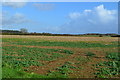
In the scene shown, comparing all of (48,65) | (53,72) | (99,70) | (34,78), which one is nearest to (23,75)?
(34,78)

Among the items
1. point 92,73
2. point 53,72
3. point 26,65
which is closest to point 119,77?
point 92,73

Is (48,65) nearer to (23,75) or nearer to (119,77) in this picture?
(23,75)

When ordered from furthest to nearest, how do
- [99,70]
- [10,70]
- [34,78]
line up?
1. [99,70]
2. [10,70]
3. [34,78]

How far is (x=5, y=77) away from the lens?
1085cm

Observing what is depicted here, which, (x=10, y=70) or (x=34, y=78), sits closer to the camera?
(x=34, y=78)

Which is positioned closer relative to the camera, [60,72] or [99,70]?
[60,72]

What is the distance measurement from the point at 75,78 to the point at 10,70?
10.5 feet

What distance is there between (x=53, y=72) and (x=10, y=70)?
6.90 feet

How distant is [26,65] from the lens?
44.9 feet

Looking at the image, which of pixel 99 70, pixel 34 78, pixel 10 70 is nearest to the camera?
pixel 34 78

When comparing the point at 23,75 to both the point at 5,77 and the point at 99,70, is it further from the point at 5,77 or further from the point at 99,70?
the point at 99,70

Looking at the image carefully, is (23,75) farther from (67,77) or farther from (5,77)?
(67,77)

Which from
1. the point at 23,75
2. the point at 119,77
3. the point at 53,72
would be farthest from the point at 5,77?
the point at 119,77

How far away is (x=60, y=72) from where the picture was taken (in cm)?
1234
